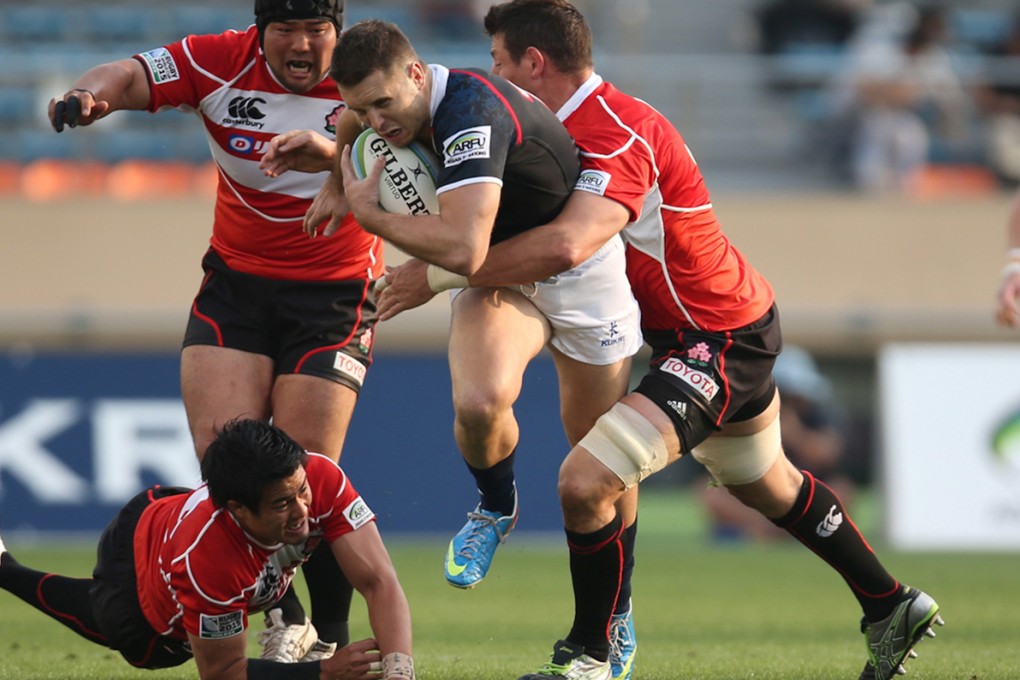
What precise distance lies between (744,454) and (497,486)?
945 millimetres

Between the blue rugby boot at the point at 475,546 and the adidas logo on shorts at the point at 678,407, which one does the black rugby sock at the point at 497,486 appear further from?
the adidas logo on shorts at the point at 678,407

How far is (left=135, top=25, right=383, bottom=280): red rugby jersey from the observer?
6.26 m

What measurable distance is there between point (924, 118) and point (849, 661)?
907 cm

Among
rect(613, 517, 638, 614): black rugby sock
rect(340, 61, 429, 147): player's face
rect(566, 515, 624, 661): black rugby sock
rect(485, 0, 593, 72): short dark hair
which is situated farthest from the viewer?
rect(613, 517, 638, 614): black rugby sock

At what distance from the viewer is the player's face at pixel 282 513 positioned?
4.94 metres

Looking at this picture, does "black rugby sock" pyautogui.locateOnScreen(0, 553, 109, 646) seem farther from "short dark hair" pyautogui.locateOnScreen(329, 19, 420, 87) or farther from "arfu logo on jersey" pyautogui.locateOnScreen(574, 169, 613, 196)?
"arfu logo on jersey" pyautogui.locateOnScreen(574, 169, 613, 196)

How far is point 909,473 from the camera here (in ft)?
41.8

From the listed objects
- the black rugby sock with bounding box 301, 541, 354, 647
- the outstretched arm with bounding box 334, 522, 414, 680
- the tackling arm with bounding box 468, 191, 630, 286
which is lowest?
the black rugby sock with bounding box 301, 541, 354, 647

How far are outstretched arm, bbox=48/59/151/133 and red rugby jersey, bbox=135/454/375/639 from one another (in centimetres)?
151

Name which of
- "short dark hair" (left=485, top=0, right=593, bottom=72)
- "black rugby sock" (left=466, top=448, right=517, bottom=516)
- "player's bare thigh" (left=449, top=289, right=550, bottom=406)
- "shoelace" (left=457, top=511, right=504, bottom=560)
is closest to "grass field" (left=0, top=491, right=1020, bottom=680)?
"shoelace" (left=457, top=511, right=504, bottom=560)

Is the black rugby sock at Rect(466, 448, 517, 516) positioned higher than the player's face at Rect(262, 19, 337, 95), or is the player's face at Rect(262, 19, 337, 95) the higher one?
the player's face at Rect(262, 19, 337, 95)

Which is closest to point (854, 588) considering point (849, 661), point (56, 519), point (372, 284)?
point (849, 661)

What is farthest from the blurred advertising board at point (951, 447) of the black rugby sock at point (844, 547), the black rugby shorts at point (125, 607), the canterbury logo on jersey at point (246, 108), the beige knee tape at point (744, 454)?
the black rugby shorts at point (125, 607)

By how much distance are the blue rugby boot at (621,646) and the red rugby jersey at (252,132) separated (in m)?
1.80
